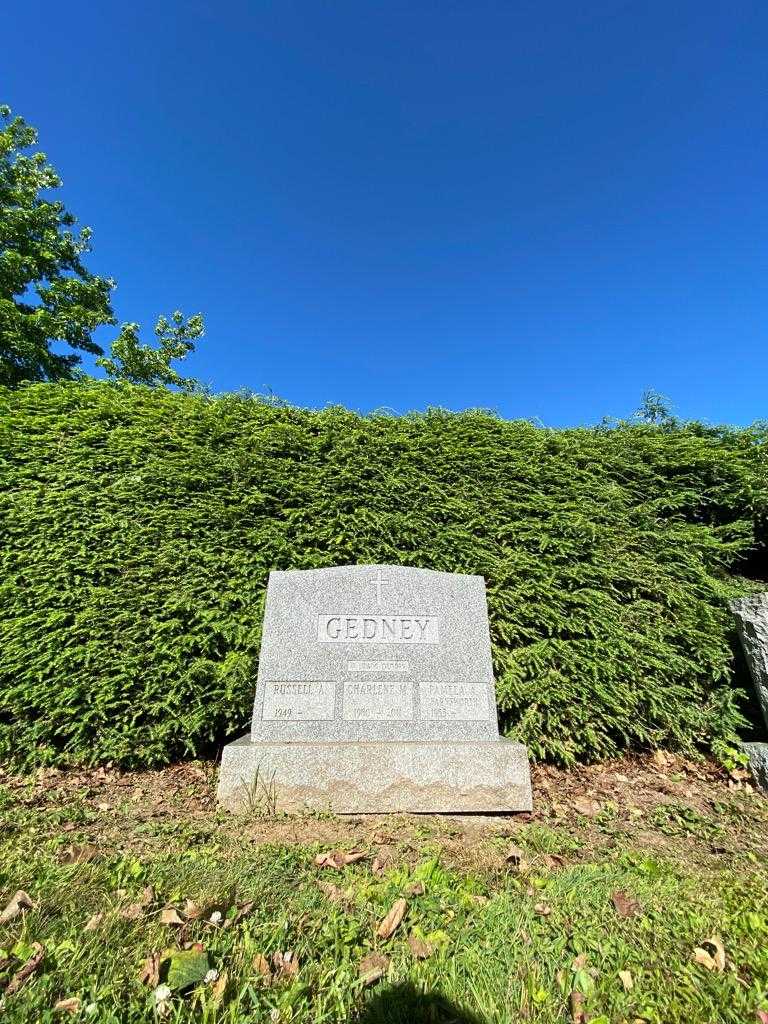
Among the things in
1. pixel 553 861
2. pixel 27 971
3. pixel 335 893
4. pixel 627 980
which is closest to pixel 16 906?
pixel 27 971

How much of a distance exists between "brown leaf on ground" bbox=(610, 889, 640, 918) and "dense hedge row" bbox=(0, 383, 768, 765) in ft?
4.97

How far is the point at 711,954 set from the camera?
66.4 inches

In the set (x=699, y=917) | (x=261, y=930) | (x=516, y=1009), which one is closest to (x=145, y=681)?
(x=261, y=930)

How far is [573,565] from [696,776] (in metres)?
1.78

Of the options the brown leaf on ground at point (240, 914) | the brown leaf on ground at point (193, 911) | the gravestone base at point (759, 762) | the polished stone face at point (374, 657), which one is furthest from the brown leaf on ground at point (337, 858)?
the gravestone base at point (759, 762)

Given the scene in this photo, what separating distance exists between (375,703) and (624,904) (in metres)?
1.76

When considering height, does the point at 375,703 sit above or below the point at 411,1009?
above

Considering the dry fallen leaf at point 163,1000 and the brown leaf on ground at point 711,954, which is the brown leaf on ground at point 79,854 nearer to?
the dry fallen leaf at point 163,1000

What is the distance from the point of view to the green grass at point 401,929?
1.44 metres

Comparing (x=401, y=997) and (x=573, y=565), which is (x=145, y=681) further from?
(x=573, y=565)

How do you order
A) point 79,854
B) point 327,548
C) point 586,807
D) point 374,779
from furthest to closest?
point 327,548 → point 586,807 → point 374,779 → point 79,854

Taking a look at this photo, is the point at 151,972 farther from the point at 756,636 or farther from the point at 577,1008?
the point at 756,636

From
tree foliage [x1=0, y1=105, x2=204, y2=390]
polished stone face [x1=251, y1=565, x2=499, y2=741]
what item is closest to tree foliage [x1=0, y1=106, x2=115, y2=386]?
tree foliage [x1=0, y1=105, x2=204, y2=390]

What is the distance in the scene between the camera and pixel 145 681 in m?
3.56
